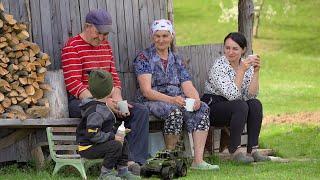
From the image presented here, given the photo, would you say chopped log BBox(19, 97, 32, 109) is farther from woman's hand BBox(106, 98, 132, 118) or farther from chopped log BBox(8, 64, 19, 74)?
woman's hand BBox(106, 98, 132, 118)

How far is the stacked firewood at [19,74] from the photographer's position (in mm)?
8125

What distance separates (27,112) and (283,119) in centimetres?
863

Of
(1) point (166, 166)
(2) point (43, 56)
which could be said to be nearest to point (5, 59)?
(2) point (43, 56)

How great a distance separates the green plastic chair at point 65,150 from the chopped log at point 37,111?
20 centimetres

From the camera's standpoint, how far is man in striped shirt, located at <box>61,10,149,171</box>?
839 cm

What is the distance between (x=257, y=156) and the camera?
9.57 meters

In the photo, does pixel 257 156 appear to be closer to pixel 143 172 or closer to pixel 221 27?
pixel 143 172

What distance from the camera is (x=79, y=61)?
339 inches

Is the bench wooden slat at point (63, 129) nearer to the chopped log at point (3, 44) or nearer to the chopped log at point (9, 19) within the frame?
the chopped log at point (3, 44)

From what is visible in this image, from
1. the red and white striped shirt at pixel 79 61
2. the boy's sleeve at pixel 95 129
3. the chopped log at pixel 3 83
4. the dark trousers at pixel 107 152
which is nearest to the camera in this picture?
the boy's sleeve at pixel 95 129

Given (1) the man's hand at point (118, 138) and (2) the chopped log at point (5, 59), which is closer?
(1) the man's hand at point (118, 138)

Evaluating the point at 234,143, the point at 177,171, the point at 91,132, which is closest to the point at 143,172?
the point at 177,171

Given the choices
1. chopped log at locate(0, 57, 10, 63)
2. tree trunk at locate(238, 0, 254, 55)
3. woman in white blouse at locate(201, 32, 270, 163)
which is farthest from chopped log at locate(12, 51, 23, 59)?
tree trunk at locate(238, 0, 254, 55)

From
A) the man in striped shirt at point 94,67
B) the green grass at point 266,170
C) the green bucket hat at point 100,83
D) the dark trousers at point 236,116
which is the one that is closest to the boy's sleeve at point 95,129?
the green bucket hat at point 100,83
